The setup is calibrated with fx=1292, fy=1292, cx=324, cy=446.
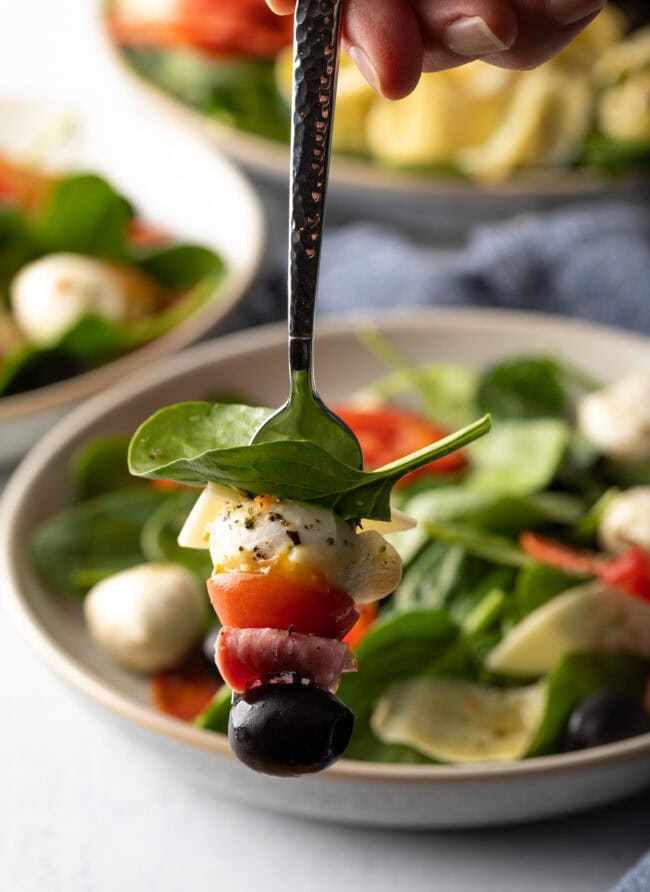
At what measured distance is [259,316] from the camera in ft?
6.04

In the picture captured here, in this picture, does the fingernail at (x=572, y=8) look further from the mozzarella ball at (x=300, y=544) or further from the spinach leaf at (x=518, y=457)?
the spinach leaf at (x=518, y=457)

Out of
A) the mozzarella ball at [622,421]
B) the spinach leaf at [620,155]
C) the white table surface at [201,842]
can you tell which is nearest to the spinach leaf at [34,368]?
the white table surface at [201,842]

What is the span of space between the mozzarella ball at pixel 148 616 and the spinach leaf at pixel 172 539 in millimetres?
26

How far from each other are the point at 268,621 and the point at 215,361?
35.5 inches

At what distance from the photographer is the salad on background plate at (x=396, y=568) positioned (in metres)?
0.67

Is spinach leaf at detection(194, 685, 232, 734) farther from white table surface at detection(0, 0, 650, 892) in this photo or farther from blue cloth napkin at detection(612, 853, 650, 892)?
blue cloth napkin at detection(612, 853, 650, 892)

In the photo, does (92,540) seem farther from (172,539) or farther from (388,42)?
(388,42)

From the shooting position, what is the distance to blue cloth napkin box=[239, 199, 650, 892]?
1.77 metres

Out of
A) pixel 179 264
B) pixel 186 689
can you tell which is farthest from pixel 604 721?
pixel 179 264

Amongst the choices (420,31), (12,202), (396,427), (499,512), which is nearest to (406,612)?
(499,512)

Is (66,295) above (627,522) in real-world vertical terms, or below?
above

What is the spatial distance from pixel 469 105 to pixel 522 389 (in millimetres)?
703

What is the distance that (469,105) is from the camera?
203 centimetres

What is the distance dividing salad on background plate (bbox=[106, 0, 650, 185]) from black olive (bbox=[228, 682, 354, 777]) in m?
1.41
